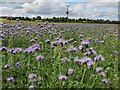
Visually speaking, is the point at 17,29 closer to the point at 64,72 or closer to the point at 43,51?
the point at 43,51

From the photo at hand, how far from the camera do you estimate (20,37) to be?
27.8 feet

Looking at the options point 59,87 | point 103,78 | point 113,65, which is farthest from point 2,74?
point 113,65

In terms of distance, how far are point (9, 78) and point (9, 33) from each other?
382 cm

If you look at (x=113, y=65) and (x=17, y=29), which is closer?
(x=113, y=65)

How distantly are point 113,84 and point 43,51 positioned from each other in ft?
7.09

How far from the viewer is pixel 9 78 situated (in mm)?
4438

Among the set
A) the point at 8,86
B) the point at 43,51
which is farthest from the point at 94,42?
the point at 8,86

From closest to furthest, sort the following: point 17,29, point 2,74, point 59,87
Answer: point 59,87 → point 2,74 → point 17,29

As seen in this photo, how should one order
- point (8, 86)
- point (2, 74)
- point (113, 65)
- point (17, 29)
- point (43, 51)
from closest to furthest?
point (8, 86) → point (2, 74) → point (113, 65) → point (43, 51) → point (17, 29)

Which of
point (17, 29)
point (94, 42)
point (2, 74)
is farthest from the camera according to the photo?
point (17, 29)

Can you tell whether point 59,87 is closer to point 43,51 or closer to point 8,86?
point 8,86

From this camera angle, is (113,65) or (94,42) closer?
(113,65)

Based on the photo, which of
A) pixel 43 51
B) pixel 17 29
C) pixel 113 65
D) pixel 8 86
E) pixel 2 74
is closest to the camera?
pixel 8 86

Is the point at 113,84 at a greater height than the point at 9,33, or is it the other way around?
the point at 9,33
